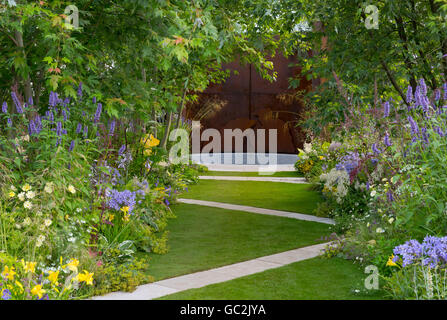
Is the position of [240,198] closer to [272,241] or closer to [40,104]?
[272,241]

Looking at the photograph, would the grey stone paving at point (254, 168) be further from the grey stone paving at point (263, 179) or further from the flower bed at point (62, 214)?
the flower bed at point (62, 214)

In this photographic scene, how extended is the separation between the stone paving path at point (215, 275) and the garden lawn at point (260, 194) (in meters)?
2.59

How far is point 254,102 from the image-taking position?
63.9ft

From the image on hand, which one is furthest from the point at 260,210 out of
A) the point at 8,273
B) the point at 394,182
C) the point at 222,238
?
the point at 8,273

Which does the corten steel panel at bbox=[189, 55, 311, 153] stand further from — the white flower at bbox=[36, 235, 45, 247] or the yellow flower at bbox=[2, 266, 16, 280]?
the yellow flower at bbox=[2, 266, 16, 280]

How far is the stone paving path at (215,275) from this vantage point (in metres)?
3.91

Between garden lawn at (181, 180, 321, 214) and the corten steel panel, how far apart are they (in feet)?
26.1

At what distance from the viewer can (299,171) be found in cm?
1357

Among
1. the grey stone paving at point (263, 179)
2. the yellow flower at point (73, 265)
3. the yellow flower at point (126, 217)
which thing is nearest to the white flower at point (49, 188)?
the yellow flower at point (73, 265)

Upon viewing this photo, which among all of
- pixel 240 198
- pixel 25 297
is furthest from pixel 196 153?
pixel 25 297

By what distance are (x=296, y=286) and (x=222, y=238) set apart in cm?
193

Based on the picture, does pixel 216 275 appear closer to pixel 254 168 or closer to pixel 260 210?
pixel 260 210

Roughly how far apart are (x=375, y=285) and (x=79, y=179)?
270 centimetres
